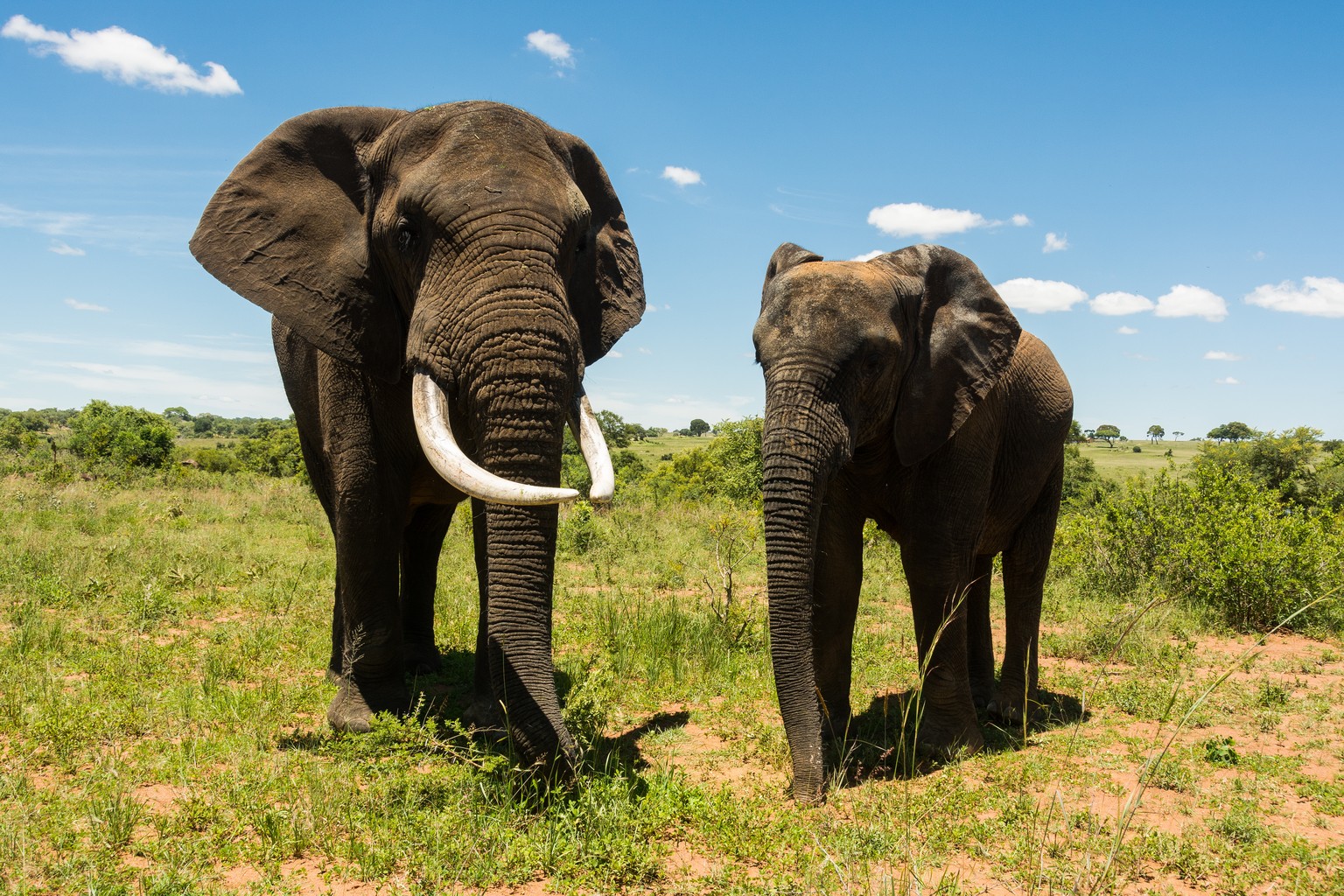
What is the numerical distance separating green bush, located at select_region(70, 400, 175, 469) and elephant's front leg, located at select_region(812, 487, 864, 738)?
24.7 meters

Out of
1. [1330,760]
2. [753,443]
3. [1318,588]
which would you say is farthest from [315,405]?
[753,443]

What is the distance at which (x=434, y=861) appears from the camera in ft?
12.6

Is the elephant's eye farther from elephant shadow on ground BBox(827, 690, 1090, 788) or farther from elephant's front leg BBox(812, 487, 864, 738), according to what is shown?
elephant shadow on ground BBox(827, 690, 1090, 788)

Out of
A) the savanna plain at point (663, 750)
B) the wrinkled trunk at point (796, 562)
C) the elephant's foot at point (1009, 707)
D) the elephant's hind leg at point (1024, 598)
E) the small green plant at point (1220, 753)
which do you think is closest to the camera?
the savanna plain at point (663, 750)

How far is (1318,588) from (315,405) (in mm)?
10122

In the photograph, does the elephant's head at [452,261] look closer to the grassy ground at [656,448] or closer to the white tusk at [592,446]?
the white tusk at [592,446]

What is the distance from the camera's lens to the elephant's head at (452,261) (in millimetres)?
4246

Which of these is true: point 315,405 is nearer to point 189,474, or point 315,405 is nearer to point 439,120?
point 439,120

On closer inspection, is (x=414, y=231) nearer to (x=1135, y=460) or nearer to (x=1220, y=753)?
(x=1220, y=753)

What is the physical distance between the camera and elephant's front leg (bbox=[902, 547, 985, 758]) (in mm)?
5613

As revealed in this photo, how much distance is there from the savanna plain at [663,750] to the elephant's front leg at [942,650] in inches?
9.2

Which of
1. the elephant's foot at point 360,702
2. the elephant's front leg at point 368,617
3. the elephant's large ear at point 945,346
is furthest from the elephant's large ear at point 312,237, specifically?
the elephant's large ear at point 945,346

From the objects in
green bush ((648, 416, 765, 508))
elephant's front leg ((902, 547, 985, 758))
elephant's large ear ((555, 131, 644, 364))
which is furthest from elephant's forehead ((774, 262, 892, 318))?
green bush ((648, 416, 765, 508))

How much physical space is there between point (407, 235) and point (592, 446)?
4.94ft
